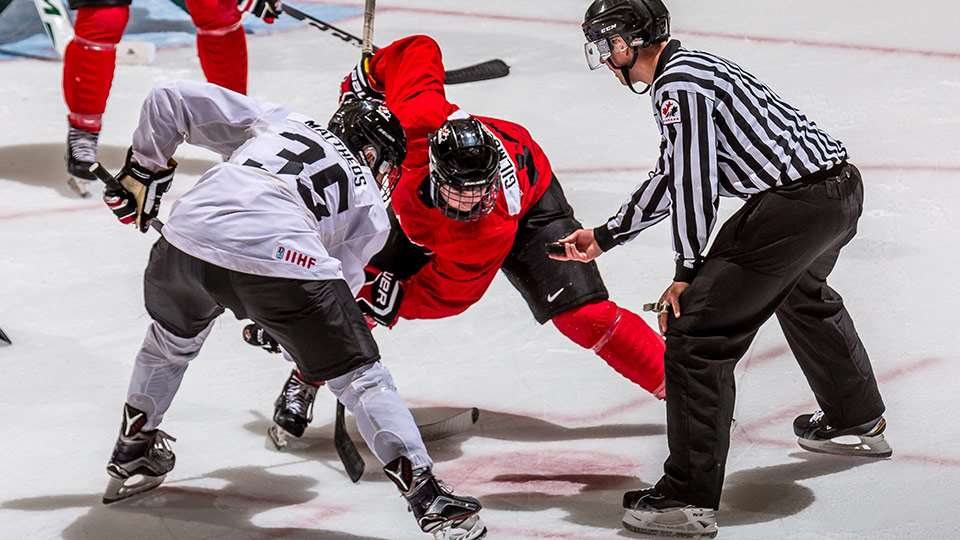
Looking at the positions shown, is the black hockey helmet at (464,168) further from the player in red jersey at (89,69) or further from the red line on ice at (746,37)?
the red line on ice at (746,37)

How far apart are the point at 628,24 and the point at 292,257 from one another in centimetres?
73

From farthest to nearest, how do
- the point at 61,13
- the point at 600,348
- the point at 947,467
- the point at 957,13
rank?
the point at 957,13, the point at 61,13, the point at 600,348, the point at 947,467

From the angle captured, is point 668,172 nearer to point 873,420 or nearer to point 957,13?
point 873,420

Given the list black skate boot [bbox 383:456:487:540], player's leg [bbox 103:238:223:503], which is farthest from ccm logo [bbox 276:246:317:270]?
black skate boot [bbox 383:456:487:540]

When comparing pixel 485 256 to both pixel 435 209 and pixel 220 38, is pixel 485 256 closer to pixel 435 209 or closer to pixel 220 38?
pixel 435 209

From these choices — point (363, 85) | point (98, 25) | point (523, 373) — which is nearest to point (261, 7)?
point (98, 25)

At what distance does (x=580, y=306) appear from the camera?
3203mm

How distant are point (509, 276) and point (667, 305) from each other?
715 millimetres

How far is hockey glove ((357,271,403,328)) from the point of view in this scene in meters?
3.21

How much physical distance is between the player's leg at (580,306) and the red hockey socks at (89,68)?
2164 mm

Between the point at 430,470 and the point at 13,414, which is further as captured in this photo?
the point at 13,414

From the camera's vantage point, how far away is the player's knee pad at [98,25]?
4.87 meters

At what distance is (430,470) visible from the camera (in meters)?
2.59

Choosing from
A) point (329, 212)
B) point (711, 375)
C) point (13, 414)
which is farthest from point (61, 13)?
point (711, 375)
